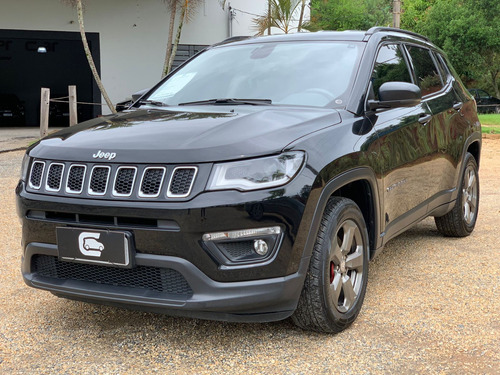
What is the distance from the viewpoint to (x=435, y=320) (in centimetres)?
367

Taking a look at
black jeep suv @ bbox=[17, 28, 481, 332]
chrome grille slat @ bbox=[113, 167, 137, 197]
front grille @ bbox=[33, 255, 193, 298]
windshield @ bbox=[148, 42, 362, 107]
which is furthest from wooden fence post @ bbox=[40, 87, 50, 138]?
chrome grille slat @ bbox=[113, 167, 137, 197]

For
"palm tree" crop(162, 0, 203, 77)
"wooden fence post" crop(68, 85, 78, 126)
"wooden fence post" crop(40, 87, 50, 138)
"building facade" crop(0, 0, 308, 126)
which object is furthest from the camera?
"building facade" crop(0, 0, 308, 126)

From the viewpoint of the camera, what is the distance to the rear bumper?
9.55ft

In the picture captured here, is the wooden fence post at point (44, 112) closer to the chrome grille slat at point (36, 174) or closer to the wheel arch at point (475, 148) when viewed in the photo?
the wheel arch at point (475, 148)

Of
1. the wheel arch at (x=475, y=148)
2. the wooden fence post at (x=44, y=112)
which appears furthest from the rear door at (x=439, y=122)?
the wooden fence post at (x=44, y=112)

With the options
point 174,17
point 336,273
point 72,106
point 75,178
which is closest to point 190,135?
point 75,178

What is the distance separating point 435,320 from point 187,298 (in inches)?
62.5

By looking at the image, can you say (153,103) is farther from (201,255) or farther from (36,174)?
(201,255)

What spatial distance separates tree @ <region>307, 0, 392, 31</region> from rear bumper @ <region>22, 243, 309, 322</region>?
133ft

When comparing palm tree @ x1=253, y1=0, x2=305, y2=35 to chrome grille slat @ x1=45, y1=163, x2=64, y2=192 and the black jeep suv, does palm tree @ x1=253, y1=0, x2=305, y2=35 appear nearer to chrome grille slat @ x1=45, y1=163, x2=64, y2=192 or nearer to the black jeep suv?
the black jeep suv

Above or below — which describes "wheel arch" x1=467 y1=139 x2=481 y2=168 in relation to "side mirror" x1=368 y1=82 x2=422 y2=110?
below

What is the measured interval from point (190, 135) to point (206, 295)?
2.60ft

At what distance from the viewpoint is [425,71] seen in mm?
5109

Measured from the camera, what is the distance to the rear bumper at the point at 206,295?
2.91 metres
